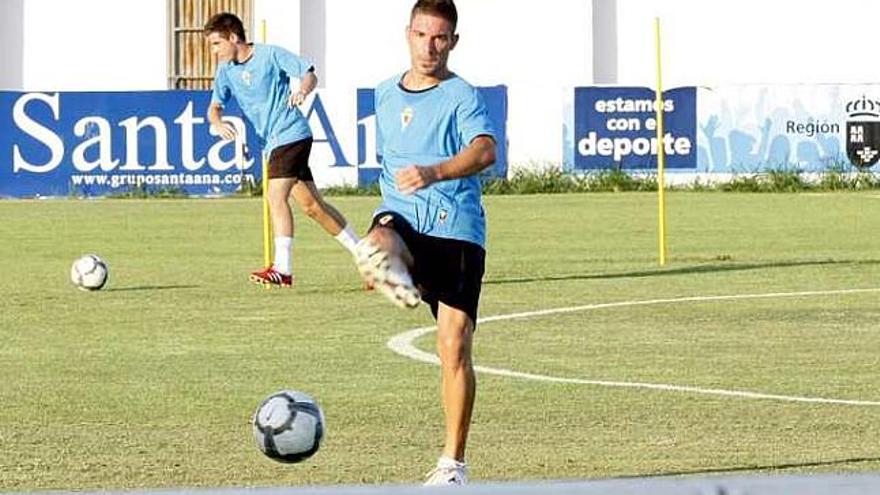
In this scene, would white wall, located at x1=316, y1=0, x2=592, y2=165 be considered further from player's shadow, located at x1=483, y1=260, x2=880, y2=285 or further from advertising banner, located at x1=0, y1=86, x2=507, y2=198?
player's shadow, located at x1=483, y1=260, x2=880, y2=285

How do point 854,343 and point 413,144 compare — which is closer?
point 413,144

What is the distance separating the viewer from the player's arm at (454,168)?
923 centimetres

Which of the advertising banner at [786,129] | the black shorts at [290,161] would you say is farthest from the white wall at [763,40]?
the black shorts at [290,161]

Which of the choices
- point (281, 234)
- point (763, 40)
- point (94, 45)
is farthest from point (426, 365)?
point (94, 45)

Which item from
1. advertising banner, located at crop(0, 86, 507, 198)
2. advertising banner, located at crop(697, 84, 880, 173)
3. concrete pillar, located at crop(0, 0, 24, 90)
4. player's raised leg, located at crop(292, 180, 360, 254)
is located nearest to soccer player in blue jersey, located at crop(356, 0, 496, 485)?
player's raised leg, located at crop(292, 180, 360, 254)

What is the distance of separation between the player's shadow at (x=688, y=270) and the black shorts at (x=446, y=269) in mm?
10749

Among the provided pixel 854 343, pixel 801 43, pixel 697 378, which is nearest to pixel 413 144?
pixel 697 378

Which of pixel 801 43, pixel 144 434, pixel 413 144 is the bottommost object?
pixel 144 434

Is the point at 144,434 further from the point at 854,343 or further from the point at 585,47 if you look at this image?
the point at 585,47

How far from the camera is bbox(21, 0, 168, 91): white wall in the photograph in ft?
170

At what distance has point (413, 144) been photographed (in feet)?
32.4

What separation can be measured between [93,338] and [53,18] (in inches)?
1459

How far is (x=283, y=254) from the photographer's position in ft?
62.5

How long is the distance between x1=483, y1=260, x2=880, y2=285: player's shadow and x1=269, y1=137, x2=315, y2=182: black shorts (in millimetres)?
2002
